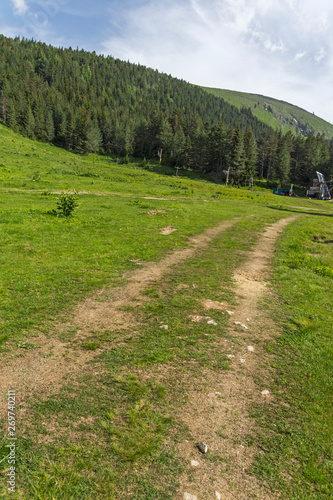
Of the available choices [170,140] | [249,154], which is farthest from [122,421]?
[170,140]

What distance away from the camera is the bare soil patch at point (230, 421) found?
3.91 metres

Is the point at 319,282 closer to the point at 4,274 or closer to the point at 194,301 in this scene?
the point at 194,301

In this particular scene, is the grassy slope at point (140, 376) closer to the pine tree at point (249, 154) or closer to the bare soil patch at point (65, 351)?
the bare soil patch at point (65, 351)

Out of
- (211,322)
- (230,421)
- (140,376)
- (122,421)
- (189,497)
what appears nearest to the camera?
(189,497)

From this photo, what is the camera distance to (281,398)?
560 centimetres

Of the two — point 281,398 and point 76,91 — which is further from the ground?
point 76,91

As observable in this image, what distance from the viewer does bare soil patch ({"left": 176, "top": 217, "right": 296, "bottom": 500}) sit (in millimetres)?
3911

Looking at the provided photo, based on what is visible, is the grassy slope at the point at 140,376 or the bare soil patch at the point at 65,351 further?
the bare soil patch at the point at 65,351

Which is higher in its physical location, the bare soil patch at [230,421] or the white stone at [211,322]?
the white stone at [211,322]

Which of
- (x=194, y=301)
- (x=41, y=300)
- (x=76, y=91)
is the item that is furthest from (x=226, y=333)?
(x=76, y=91)

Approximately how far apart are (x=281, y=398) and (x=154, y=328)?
3698 mm

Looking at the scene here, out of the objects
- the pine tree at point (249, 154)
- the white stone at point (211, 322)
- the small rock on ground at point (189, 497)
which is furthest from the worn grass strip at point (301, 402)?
the pine tree at point (249, 154)

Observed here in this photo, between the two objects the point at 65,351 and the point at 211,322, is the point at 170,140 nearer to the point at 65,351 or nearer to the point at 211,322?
the point at 211,322

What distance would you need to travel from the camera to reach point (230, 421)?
16.4 ft
